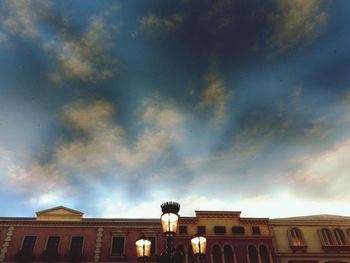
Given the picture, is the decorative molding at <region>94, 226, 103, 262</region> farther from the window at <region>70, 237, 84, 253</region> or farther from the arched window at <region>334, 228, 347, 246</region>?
the arched window at <region>334, 228, 347, 246</region>

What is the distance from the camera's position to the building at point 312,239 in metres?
27.4

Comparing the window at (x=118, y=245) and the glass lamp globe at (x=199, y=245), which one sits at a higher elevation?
the window at (x=118, y=245)

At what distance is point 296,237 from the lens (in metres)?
28.6

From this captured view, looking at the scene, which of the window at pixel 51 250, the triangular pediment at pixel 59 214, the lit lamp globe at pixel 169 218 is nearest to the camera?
the lit lamp globe at pixel 169 218

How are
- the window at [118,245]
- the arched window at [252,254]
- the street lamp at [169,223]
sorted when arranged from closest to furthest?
the street lamp at [169,223]
the window at [118,245]
the arched window at [252,254]


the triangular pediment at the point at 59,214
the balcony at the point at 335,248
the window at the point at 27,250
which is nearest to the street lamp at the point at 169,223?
the triangular pediment at the point at 59,214

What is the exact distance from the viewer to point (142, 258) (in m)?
10.2

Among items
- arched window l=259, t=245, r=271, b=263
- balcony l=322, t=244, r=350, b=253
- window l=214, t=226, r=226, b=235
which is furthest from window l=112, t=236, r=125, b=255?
balcony l=322, t=244, r=350, b=253

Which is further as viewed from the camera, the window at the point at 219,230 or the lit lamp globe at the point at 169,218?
the window at the point at 219,230

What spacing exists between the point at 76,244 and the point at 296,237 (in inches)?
863

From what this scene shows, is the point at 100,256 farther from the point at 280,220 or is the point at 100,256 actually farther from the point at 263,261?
the point at 280,220

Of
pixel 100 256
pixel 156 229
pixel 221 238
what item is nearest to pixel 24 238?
pixel 100 256

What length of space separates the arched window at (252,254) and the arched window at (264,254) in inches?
19.4

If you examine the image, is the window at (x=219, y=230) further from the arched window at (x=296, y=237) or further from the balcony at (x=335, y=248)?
the balcony at (x=335, y=248)
